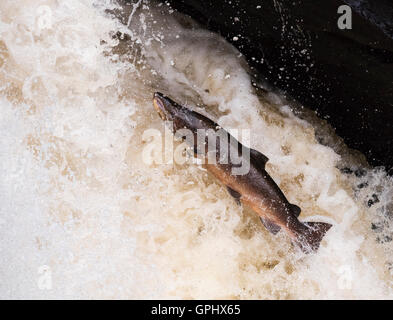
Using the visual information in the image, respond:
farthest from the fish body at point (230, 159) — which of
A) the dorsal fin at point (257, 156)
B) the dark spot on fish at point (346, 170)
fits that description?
the dark spot on fish at point (346, 170)

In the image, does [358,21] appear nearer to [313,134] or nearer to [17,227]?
[313,134]

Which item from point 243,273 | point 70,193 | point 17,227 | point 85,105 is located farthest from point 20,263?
point 243,273

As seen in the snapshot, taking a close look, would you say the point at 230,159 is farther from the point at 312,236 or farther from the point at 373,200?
the point at 373,200

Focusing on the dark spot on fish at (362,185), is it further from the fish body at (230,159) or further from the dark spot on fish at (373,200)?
the fish body at (230,159)

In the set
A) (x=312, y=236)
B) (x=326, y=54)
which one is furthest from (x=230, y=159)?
(x=326, y=54)

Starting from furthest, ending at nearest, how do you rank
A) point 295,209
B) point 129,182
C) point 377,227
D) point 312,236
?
point 377,227 → point 129,182 → point 312,236 → point 295,209

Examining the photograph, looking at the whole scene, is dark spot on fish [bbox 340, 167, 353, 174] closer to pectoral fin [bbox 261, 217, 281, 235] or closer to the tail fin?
the tail fin
